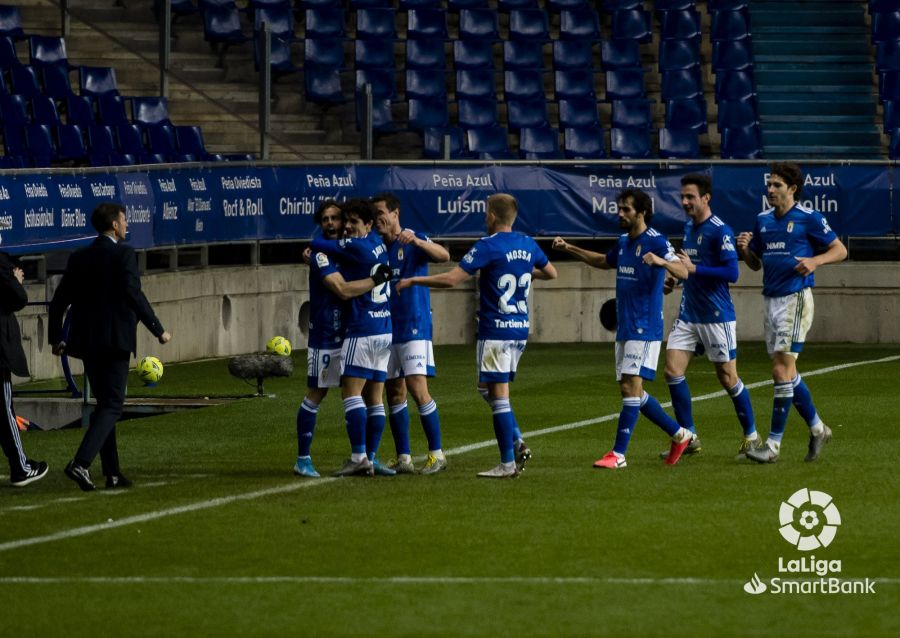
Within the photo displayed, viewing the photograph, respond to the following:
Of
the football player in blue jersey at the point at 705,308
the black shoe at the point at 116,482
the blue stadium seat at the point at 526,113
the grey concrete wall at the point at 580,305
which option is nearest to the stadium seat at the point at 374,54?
the blue stadium seat at the point at 526,113

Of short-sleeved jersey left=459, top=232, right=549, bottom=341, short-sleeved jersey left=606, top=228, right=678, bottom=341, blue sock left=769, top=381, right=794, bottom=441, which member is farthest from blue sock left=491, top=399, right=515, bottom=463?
blue sock left=769, top=381, right=794, bottom=441

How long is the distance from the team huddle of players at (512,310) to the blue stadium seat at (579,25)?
56.7 feet

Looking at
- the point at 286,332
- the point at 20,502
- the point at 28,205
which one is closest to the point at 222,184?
the point at 286,332

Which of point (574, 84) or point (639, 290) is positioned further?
point (574, 84)

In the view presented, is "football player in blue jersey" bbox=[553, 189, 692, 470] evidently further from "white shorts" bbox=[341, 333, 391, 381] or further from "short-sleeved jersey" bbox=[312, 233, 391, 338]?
"white shorts" bbox=[341, 333, 391, 381]

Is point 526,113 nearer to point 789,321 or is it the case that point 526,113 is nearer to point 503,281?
point 789,321

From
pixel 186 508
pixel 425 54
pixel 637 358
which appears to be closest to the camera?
pixel 186 508

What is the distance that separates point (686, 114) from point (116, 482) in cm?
1837

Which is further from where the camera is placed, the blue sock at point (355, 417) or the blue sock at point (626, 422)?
the blue sock at point (626, 422)

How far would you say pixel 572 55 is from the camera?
29.8 meters

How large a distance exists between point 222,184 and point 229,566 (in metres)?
13.5

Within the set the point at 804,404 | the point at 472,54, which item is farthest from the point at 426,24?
the point at 804,404

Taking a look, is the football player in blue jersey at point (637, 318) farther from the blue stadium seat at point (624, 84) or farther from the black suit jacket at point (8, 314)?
the blue stadium seat at point (624, 84)

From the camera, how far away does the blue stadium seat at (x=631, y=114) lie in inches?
1136
